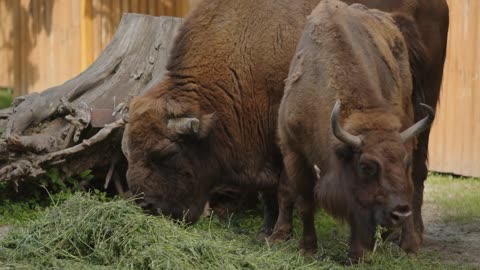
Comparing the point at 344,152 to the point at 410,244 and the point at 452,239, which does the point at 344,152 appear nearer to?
the point at 410,244

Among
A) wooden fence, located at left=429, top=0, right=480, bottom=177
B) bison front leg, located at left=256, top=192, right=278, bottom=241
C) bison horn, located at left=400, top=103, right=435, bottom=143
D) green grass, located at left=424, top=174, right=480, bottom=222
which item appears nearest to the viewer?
bison horn, located at left=400, top=103, right=435, bottom=143

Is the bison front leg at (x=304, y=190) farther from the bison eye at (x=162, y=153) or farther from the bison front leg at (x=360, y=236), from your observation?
the bison eye at (x=162, y=153)

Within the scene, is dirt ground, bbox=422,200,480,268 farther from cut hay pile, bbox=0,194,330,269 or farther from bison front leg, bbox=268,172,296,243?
cut hay pile, bbox=0,194,330,269

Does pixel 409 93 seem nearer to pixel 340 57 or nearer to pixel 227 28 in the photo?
pixel 340 57

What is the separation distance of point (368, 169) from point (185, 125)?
1.87 m

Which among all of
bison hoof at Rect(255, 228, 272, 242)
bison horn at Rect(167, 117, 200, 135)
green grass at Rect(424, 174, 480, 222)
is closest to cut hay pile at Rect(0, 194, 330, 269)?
bison horn at Rect(167, 117, 200, 135)

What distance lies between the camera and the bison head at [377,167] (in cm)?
589

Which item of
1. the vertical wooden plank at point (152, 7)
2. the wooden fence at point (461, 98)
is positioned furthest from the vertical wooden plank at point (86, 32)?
the wooden fence at point (461, 98)

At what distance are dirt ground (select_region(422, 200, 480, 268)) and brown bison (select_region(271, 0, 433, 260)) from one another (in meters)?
0.40

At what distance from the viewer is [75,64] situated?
1545cm

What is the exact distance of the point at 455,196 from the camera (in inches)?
411

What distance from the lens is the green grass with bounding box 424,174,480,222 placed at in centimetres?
941

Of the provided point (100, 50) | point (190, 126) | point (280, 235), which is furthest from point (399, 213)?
point (100, 50)

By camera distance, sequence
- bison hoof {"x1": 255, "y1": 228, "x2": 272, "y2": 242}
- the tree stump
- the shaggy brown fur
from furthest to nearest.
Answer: the tree stump < bison hoof {"x1": 255, "y1": 228, "x2": 272, "y2": 242} < the shaggy brown fur
